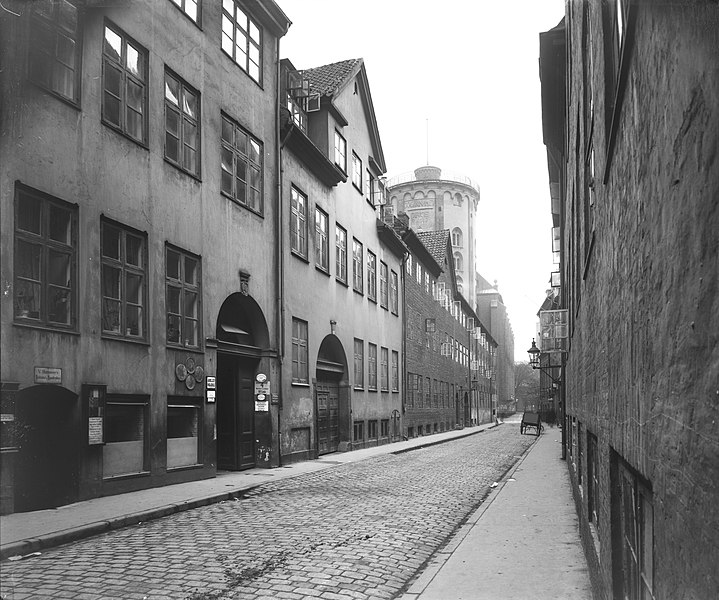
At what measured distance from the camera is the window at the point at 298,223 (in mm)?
22125

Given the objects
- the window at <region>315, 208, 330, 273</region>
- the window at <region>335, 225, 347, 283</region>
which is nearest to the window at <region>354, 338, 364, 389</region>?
the window at <region>335, 225, 347, 283</region>

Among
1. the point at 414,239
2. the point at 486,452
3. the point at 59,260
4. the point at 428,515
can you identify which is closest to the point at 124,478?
the point at 59,260

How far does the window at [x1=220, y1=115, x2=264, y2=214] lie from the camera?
1814cm

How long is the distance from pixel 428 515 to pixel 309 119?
16.9 m

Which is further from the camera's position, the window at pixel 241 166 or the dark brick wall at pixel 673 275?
the window at pixel 241 166

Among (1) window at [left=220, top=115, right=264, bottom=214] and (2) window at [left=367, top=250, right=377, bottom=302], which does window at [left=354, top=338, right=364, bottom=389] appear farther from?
(1) window at [left=220, top=115, right=264, bottom=214]

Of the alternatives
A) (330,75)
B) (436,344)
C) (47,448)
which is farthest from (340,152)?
(436,344)

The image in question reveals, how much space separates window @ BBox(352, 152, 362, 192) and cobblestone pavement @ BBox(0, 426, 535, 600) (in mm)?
16081

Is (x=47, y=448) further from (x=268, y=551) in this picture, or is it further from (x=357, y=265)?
(x=357, y=265)

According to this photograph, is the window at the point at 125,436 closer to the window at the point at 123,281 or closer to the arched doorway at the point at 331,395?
the window at the point at 123,281

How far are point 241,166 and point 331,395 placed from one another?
990 cm

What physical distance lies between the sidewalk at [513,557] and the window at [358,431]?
47.4 ft

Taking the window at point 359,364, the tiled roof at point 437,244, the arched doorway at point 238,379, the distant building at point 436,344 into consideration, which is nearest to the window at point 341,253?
the window at point 359,364

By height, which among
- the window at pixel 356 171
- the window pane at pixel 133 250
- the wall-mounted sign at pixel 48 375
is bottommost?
the wall-mounted sign at pixel 48 375
